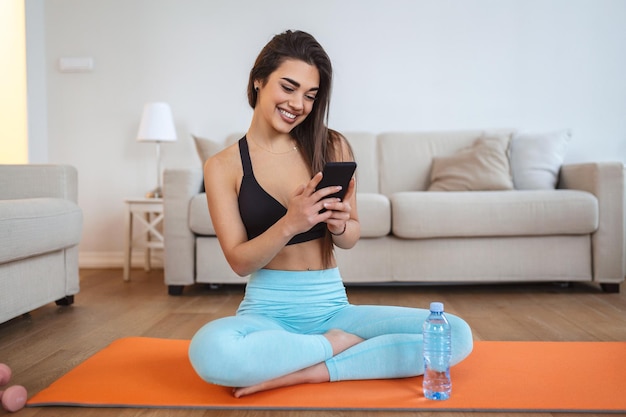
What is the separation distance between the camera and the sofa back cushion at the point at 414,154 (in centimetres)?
389

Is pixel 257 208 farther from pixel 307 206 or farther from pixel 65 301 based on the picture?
A: pixel 65 301

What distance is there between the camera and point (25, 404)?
1.51 m

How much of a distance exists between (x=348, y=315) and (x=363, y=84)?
278 centimetres

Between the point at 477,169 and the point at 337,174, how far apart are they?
2.32 metres

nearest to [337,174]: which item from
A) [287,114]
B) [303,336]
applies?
[287,114]

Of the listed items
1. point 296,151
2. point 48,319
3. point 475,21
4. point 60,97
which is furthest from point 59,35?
point 296,151

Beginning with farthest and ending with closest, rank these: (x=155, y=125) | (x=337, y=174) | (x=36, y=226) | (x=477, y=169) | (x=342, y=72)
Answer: (x=342, y=72), (x=155, y=125), (x=477, y=169), (x=36, y=226), (x=337, y=174)

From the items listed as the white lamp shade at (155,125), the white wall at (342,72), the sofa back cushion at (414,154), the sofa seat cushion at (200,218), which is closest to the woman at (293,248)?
the sofa seat cushion at (200,218)

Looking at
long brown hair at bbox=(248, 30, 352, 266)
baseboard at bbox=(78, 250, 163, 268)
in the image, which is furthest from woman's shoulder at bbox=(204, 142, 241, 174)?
baseboard at bbox=(78, 250, 163, 268)

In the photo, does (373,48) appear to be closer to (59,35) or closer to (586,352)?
(59,35)

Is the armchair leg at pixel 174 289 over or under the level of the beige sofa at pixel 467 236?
under

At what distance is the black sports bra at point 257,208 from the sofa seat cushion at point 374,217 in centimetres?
150

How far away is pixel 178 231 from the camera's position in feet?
10.8

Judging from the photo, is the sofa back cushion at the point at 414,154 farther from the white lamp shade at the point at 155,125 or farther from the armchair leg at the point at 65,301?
the armchair leg at the point at 65,301
